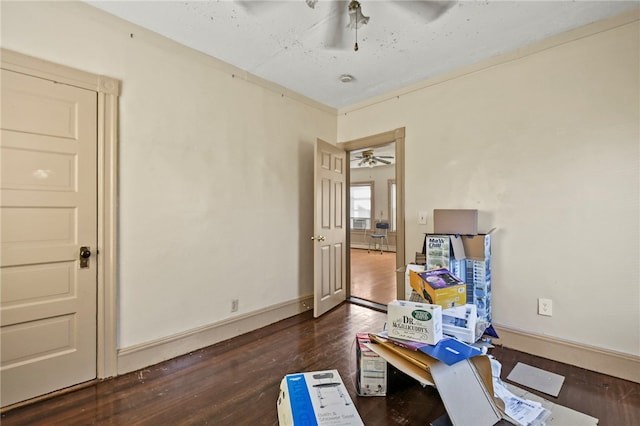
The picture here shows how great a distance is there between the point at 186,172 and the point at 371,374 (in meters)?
2.24

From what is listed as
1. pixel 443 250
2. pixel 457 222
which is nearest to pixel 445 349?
pixel 443 250

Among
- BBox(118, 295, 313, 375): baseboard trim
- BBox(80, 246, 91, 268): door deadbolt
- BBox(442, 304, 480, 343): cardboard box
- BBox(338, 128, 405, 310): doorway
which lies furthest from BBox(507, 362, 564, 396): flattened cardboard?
BBox(80, 246, 91, 268): door deadbolt

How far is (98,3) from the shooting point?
2.07 metres

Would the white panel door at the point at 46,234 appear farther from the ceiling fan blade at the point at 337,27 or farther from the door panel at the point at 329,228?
the door panel at the point at 329,228

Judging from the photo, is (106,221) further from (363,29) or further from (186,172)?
(363,29)

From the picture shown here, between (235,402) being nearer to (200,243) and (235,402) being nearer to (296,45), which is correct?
(200,243)

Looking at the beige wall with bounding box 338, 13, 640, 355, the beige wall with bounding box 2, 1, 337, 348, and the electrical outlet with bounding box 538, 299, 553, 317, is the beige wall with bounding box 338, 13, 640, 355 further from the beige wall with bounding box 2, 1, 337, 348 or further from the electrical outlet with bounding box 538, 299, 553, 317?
the beige wall with bounding box 2, 1, 337, 348

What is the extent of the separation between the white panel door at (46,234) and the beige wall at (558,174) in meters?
3.24

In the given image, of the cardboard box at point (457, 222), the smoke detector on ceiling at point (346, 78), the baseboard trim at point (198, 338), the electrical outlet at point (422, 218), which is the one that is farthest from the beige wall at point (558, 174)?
the baseboard trim at point (198, 338)

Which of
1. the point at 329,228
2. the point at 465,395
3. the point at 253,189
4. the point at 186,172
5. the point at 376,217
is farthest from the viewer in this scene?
the point at 376,217

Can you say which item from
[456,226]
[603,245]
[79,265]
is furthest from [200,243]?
[603,245]

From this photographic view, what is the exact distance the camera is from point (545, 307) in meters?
2.49

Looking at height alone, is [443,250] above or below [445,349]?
above

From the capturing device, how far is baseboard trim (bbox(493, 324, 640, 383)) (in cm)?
213
